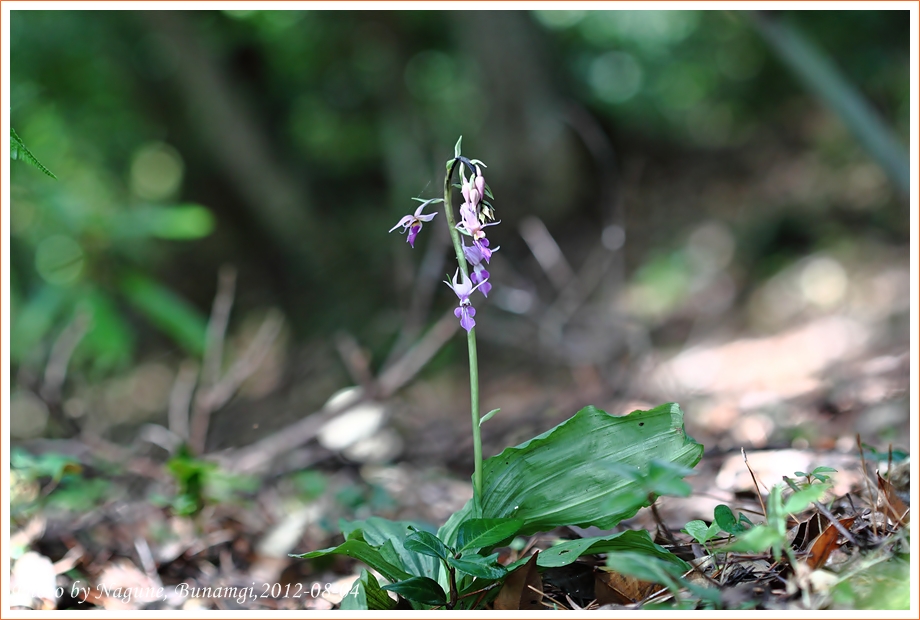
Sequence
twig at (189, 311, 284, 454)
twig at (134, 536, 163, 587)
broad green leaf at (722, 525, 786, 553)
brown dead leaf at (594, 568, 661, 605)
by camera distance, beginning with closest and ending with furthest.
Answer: broad green leaf at (722, 525, 786, 553) < brown dead leaf at (594, 568, 661, 605) < twig at (134, 536, 163, 587) < twig at (189, 311, 284, 454)

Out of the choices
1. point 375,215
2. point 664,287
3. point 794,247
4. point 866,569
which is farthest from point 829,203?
point 866,569

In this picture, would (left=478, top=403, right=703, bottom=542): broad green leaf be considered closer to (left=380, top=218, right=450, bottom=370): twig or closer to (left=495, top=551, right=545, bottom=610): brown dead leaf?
(left=495, top=551, right=545, bottom=610): brown dead leaf

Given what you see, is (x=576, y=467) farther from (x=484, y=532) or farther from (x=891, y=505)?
(x=891, y=505)

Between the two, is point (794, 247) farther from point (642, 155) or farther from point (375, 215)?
point (375, 215)

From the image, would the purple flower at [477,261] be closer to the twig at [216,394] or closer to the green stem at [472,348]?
the green stem at [472,348]

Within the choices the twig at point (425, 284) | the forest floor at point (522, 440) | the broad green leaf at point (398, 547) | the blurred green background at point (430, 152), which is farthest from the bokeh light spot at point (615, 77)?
the broad green leaf at point (398, 547)

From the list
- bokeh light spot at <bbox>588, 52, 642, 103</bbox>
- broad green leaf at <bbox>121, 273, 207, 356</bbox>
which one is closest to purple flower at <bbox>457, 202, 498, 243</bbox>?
broad green leaf at <bbox>121, 273, 207, 356</bbox>
